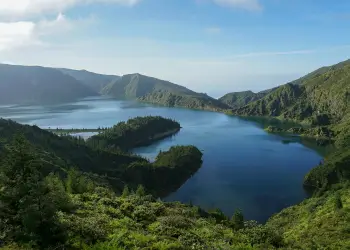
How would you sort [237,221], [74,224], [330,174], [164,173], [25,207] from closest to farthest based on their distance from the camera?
1. [25,207]
2. [74,224]
3. [237,221]
4. [330,174]
5. [164,173]

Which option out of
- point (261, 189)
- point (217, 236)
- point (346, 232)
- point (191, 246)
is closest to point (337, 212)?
point (346, 232)

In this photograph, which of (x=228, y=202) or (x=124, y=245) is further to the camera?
(x=228, y=202)

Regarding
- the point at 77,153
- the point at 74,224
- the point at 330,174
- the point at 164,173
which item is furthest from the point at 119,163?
the point at 74,224

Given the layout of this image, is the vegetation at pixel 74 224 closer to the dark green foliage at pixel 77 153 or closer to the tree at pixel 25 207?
the tree at pixel 25 207

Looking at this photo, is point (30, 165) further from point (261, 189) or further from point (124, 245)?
point (261, 189)

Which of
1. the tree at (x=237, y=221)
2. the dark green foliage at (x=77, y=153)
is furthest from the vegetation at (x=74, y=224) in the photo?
the dark green foliage at (x=77, y=153)

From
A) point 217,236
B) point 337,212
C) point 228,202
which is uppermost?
point 217,236

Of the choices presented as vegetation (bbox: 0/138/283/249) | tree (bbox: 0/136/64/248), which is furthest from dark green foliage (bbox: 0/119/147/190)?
tree (bbox: 0/136/64/248)

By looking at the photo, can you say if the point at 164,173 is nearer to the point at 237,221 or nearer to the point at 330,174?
the point at 330,174
